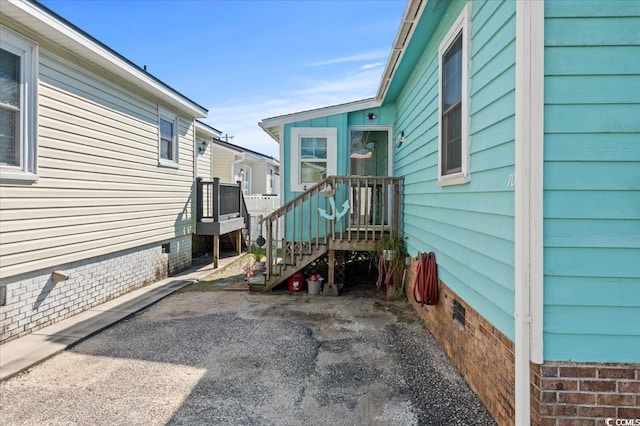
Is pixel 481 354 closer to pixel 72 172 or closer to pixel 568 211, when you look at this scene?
pixel 568 211

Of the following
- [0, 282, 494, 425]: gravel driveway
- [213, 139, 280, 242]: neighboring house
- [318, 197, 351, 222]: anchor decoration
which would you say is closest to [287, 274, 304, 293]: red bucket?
[318, 197, 351, 222]: anchor decoration

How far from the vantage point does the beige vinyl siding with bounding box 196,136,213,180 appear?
445 inches

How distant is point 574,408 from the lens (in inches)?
86.7

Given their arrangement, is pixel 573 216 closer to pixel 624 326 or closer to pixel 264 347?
pixel 624 326

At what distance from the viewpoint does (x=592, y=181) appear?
220 cm

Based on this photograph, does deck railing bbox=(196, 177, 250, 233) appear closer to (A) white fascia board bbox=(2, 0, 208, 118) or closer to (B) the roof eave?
(A) white fascia board bbox=(2, 0, 208, 118)

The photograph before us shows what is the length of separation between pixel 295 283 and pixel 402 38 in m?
4.48

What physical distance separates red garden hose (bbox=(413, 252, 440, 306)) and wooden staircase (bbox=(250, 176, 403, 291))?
217cm

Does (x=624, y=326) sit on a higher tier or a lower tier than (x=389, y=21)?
lower

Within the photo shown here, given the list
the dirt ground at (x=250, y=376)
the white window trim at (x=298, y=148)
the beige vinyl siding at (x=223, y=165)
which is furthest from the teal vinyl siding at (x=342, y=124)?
the beige vinyl siding at (x=223, y=165)

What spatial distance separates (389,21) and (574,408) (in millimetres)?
8137

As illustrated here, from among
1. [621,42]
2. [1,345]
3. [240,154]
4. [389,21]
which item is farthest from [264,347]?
[240,154]

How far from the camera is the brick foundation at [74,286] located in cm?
455

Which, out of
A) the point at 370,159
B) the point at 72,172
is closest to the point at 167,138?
the point at 72,172
